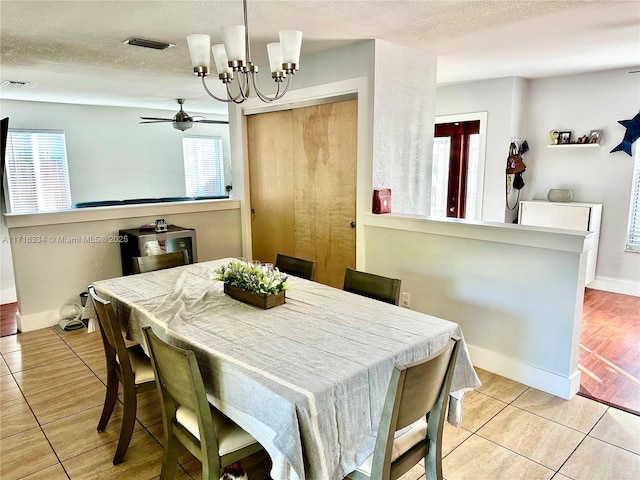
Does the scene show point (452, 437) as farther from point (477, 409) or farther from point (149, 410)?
point (149, 410)

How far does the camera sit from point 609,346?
3412mm

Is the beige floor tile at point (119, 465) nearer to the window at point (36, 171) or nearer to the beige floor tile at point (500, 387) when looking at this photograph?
the beige floor tile at point (500, 387)

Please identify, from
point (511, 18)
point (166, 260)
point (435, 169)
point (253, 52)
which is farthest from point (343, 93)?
point (435, 169)

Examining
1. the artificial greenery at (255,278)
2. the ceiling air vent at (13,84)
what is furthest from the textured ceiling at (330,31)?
the artificial greenery at (255,278)

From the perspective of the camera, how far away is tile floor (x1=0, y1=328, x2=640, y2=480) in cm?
206

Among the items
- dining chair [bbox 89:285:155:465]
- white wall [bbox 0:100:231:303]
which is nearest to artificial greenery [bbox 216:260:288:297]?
dining chair [bbox 89:285:155:465]

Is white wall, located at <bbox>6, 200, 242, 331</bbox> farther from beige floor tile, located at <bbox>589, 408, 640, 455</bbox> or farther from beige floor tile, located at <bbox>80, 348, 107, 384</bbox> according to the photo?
beige floor tile, located at <bbox>589, 408, 640, 455</bbox>

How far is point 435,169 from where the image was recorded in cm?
570

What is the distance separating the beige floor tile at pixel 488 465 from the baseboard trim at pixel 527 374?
2.48 ft

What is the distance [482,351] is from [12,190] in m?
6.48

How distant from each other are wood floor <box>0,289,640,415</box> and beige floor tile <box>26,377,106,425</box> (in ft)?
4.69

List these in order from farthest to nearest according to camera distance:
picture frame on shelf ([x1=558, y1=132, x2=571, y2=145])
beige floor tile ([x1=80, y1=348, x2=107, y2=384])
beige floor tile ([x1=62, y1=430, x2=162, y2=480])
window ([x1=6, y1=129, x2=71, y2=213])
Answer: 1. window ([x1=6, y1=129, x2=71, y2=213])
2. picture frame on shelf ([x1=558, y1=132, x2=571, y2=145])
3. beige floor tile ([x1=80, y1=348, x2=107, y2=384])
4. beige floor tile ([x1=62, y1=430, x2=162, y2=480])

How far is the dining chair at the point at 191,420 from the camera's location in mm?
1470

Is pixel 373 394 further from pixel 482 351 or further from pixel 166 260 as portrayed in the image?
pixel 166 260
